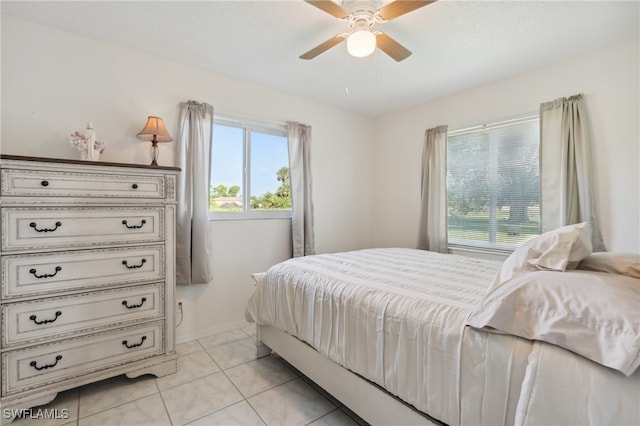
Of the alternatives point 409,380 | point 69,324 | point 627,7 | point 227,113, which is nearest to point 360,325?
point 409,380

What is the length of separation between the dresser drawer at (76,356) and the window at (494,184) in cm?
311

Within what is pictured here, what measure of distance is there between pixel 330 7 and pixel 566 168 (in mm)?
2378

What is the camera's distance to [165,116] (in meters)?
2.59

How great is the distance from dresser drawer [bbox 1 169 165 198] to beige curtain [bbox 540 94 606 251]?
10.6 feet

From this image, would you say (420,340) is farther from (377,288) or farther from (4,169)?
(4,169)

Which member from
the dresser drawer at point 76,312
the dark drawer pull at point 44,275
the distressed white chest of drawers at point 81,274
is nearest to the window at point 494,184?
the distressed white chest of drawers at point 81,274

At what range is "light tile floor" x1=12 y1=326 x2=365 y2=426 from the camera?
1.63 m

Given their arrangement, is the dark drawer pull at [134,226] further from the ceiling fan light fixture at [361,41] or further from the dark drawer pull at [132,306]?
the ceiling fan light fixture at [361,41]

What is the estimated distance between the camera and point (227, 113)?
9.53ft

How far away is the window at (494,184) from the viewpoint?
285 centimetres

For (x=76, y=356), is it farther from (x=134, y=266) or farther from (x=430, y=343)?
(x=430, y=343)

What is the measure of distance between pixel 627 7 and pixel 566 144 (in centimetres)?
97

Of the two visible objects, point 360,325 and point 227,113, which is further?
point 227,113

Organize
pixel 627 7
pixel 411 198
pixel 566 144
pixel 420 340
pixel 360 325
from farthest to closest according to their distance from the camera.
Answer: pixel 411 198, pixel 566 144, pixel 627 7, pixel 360 325, pixel 420 340
